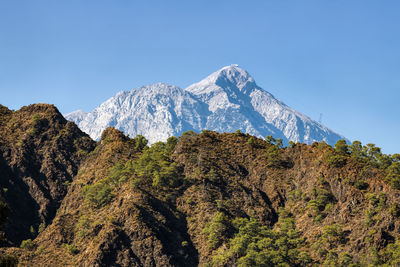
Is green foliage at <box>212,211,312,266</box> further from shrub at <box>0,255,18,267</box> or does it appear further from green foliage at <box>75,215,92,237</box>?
shrub at <box>0,255,18,267</box>

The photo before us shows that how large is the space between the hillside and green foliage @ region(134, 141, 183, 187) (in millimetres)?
419

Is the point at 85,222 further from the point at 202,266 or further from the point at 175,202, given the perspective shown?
the point at 202,266

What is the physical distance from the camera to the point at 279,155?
16838cm

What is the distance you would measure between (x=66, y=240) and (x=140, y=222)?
2461 cm

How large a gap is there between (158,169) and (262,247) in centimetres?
5242

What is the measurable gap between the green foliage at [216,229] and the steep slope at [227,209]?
1.12 feet

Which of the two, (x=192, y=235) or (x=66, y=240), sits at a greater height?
(x=66, y=240)

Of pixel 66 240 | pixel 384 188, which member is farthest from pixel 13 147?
pixel 384 188

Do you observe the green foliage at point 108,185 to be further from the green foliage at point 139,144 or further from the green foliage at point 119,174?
the green foliage at point 139,144

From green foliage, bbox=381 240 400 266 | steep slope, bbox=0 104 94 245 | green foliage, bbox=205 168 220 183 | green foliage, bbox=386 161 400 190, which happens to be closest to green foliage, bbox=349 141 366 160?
green foliage, bbox=386 161 400 190

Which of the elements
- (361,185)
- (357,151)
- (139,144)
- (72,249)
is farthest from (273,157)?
(72,249)

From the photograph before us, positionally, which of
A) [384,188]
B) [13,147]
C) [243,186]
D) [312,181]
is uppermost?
[13,147]

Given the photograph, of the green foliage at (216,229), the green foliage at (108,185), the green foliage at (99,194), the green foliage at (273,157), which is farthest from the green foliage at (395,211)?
the green foliage at (99,194)

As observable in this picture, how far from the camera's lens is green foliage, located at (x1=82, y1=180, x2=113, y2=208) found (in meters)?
145
